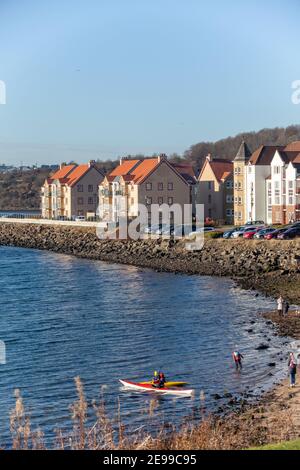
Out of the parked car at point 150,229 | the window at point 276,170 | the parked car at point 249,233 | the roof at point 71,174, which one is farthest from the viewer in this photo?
the roof at point 71,174

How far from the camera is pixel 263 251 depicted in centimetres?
5869

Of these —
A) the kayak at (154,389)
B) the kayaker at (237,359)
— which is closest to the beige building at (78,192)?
the kayaker at (237,359)

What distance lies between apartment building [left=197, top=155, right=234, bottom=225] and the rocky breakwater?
13743 millimetres

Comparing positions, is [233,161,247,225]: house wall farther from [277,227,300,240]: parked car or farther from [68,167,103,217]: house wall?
[68,167,103,217]: house wall

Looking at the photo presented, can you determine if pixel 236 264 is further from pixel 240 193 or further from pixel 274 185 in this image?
pixel 240 193

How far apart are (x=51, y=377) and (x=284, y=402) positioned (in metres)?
8.59

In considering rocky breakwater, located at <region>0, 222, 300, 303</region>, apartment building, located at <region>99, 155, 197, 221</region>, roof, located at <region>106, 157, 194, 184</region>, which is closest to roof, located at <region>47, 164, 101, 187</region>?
roof, located at <region>106, 157, 194, 184</region>

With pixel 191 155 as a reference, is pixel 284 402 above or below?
below

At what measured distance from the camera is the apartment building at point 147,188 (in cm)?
8862

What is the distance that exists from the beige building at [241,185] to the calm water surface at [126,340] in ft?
81.9

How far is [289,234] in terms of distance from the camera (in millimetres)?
61281

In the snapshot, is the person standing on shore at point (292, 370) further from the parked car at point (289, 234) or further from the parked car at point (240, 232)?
the parked car at point (240, 232)

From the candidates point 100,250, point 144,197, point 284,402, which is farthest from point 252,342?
point 144,197

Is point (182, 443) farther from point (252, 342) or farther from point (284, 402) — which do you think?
point (252, 342)
